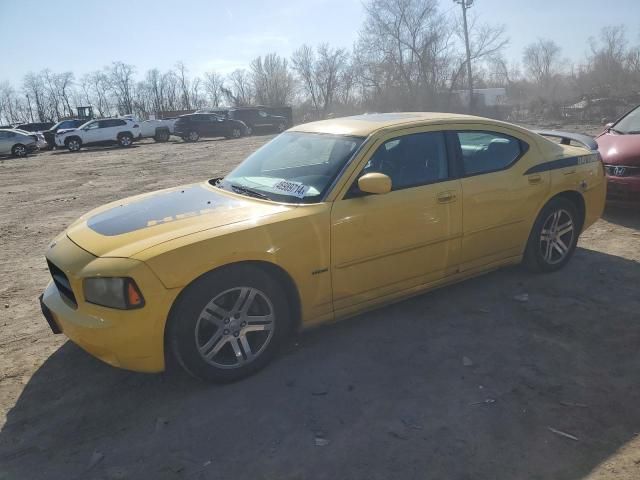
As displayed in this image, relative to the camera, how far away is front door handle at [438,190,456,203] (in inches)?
145

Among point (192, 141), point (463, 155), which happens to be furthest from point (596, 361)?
point (192, 141)

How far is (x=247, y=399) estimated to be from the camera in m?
2.94

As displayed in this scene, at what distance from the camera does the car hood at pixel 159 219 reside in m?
2.92

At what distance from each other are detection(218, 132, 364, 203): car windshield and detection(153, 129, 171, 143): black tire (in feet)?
96.1

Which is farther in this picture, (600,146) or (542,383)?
(600,146)

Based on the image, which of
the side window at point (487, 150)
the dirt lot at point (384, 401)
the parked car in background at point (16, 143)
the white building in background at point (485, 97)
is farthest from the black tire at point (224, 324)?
the white building in background at point (485, 97)

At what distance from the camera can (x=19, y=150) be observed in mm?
24453

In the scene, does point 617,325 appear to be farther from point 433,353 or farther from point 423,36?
point 423,36

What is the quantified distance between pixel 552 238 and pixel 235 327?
318cm

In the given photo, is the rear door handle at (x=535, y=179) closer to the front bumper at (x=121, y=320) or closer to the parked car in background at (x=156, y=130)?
the front bumper at (x=121, y=320)

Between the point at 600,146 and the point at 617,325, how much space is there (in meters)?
4.10

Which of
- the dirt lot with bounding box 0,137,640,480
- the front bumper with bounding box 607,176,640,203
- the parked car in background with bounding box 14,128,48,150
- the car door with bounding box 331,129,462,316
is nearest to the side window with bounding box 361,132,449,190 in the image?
the car door with bounding box 331,129,462,316

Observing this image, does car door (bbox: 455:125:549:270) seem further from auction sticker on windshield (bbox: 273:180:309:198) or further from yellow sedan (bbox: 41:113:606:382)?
auction sticker on windshield (bbox: 273:180:309:198)

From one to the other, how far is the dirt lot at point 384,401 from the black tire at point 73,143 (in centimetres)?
2446
